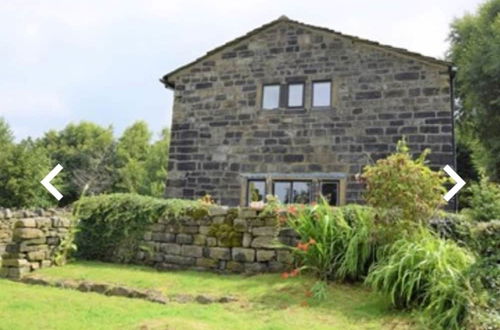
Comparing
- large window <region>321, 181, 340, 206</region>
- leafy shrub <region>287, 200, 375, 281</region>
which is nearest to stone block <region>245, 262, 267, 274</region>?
leafy shrub <region>287, 200, 375, 281</region>

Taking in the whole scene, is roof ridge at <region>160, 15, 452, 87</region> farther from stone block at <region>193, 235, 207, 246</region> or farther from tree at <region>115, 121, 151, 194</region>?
tree at <region>115, 121, 151, 194</region>

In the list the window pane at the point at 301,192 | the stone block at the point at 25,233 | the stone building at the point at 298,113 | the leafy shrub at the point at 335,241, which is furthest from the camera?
the window pane at the point at 301,192

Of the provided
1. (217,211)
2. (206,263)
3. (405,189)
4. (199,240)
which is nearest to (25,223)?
(199,240)

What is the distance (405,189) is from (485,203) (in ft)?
11.5

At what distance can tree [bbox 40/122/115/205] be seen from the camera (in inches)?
1630

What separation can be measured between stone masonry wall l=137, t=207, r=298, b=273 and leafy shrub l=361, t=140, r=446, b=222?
6.47 feet

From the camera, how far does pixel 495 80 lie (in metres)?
22.7

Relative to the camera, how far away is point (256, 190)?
49.5ft

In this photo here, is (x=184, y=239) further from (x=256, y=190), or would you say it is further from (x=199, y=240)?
(x=256, y=190)

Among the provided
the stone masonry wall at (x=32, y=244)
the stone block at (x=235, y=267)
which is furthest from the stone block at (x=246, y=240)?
the stone masonry wall at (x=32, y=244)

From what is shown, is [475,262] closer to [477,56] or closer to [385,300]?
[385,300]

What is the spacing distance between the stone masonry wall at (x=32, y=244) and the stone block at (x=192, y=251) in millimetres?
2829

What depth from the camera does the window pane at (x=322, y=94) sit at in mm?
14930

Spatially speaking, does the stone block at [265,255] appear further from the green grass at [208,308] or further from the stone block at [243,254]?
the green grass at [208,308]
